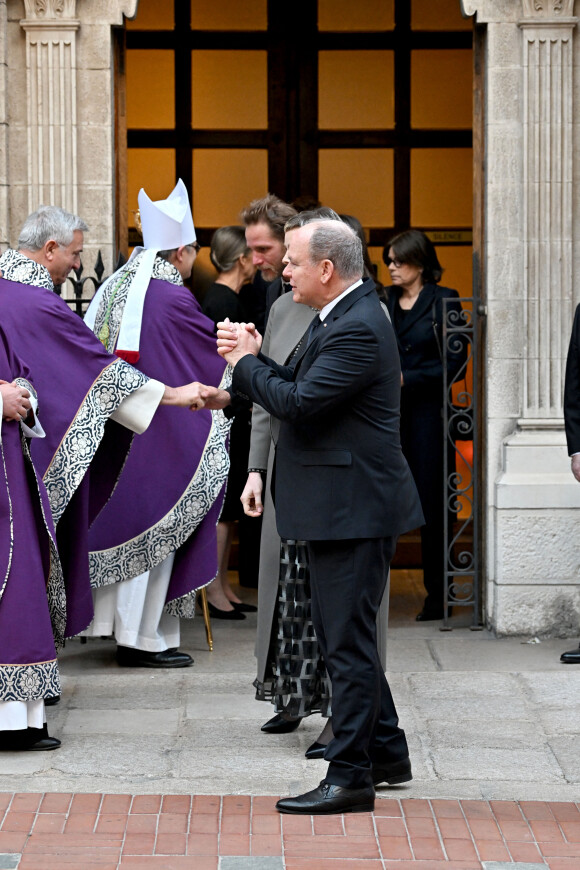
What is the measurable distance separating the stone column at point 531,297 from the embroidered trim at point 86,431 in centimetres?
215

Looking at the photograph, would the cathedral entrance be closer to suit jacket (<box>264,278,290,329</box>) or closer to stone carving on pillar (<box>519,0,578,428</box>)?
stone carving on pillar (<box>519,0,578,428</box>)

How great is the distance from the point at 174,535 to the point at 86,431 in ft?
3.02

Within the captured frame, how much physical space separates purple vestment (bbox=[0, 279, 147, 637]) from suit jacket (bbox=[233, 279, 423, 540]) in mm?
1481

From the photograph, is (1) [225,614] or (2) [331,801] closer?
(2) [331,801]

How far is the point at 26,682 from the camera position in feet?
16.9

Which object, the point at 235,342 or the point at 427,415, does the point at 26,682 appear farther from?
the point at 427,415

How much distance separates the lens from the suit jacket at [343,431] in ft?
14.1

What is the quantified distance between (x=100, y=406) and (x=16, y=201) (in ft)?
5.78

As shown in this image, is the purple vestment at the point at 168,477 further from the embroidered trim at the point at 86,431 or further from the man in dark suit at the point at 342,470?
the man in dark suit at the point at 342,470

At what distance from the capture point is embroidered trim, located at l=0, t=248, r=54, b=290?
224 inches

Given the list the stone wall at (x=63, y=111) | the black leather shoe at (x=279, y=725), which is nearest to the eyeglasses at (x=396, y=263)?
the stone wall at (x=63, y=111)

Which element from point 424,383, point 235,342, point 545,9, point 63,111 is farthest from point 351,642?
point 545,9

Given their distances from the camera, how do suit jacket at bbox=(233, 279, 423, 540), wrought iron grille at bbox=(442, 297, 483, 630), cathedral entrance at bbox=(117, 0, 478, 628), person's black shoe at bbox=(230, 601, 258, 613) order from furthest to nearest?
cathedral entrance at bbox=(117, 0, 478, 628) → person's black shoe at bbox=(230, 601, 258, 613) → wrought iron grille at bbox=(442, 297, 483, 630) → suit jacket at bbox=(233, 279, 423, 540)

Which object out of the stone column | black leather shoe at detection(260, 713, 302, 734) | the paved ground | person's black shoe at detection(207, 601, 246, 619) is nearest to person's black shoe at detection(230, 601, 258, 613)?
person's black shoe at detection(207, 601, 246, 619)
